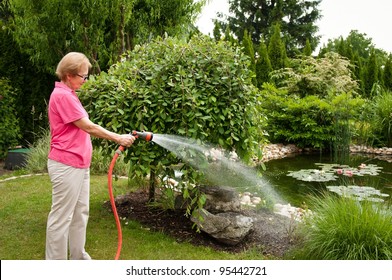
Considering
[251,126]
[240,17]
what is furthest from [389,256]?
[240,17]

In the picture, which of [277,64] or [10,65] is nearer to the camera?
[10,65]

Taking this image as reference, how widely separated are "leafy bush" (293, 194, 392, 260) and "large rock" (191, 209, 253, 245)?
54 centimetres

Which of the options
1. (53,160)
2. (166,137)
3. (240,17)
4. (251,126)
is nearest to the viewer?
(53,160)

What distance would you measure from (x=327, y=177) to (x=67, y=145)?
5.33m

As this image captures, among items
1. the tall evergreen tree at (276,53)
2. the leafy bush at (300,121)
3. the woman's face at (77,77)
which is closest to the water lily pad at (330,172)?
the leafy bush at (300,121)

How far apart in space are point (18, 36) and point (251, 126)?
19.6ft

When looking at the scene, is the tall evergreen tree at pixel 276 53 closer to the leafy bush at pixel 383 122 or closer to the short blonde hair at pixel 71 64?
the leafy bush at pixel 383 122

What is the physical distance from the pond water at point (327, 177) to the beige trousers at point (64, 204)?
3.21 meters

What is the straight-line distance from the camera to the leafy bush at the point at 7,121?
766cm

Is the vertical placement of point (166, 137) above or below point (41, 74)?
below

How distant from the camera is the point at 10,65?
8.31 meters

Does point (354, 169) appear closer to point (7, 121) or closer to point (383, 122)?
point (383, 122)

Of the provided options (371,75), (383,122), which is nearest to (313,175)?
(383,122)
